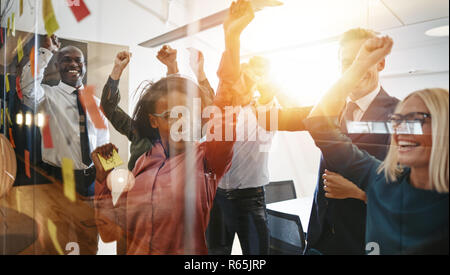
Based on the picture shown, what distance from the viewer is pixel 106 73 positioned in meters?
1.28

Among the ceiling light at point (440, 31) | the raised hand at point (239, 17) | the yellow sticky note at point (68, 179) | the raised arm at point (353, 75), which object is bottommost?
the yellow sticky note at point (68, 179)

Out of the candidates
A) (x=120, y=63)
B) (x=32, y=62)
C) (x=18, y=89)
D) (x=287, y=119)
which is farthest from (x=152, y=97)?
(x=18, y=89)

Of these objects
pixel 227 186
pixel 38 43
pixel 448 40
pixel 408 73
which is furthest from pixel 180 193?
pixel 38 43

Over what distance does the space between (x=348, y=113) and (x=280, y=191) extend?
0.35m

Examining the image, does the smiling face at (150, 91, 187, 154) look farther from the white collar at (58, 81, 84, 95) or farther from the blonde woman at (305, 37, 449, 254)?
the blonde woman at (305, 37, 449, 254)

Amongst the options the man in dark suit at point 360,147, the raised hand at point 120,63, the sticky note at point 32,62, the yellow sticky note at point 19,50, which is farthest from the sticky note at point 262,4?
the yellow sticky note at point 19,50

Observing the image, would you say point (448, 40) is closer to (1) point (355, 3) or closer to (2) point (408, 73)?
(2) point (408, 73)

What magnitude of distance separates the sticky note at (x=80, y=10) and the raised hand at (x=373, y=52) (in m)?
1.21

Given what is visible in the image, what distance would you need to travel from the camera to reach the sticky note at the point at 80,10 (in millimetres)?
1320

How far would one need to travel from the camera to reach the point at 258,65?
104 cm

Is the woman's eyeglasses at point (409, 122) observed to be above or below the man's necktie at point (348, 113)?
below

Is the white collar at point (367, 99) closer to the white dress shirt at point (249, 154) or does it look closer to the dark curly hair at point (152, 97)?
the white dress shirt at point (249, 154)

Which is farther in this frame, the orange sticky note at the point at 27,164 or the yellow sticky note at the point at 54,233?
the orange sticky note at the point at 27,164

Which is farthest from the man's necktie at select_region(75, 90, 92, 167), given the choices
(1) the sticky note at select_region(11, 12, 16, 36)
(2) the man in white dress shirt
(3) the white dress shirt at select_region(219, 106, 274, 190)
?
(1) the sticky note at select_region(11, 12, 16, 36)
